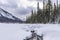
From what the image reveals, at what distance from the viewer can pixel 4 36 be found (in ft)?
22.0

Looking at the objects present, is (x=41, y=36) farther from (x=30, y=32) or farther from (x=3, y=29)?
(x=3, y=29)

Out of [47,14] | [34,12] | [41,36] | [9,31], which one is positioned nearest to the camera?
[41,36]

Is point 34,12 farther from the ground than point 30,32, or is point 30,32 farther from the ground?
point 34,12

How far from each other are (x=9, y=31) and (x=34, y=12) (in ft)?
69.8

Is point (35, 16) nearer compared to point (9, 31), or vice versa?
point (9, 31)

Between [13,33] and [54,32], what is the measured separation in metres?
1.52

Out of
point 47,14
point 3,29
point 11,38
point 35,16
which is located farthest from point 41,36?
point 35,16

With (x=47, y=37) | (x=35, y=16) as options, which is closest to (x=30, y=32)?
(x=47, y=37)

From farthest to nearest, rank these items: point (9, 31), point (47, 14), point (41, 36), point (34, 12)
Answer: point (34, 12) < point (47, 14) < point (9, 31) < point (41, 36)

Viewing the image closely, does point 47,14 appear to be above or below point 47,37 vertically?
above

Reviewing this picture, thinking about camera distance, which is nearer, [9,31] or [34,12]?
[9,31]

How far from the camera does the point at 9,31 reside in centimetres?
685

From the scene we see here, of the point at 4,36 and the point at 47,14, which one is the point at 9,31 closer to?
the point at 4,36

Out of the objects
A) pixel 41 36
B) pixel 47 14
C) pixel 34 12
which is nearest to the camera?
pixel 41 36
